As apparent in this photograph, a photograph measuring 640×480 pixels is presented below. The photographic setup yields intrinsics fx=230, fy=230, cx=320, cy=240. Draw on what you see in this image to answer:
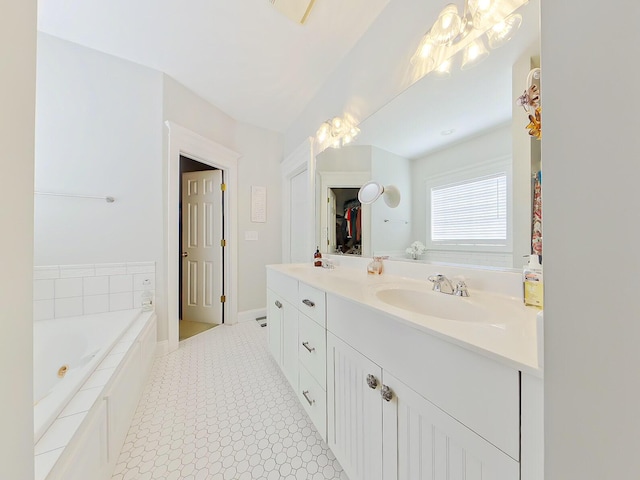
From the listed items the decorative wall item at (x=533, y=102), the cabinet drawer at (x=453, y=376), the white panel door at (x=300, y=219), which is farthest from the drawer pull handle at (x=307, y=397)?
the decorative wall item at (x=533, y=102)

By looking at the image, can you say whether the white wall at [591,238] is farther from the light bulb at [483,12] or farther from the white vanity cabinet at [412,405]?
the light bulb at [483,12]

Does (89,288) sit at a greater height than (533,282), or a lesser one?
lesser

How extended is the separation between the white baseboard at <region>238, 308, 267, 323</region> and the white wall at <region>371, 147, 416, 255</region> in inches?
80.3

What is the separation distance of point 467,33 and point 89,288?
3011mm

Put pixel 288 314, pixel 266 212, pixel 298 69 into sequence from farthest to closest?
pixel 266 212 < pixel 298 69 < pixel 288 314

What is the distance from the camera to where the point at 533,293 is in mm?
768

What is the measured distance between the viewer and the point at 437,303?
3.26 ft

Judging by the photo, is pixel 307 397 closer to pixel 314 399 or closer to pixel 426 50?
pixel 314 399

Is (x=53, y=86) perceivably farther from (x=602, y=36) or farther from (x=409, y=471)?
(x=409, y=471)

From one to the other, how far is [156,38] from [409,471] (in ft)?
9.33

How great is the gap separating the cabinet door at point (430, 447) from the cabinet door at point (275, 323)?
1.03m

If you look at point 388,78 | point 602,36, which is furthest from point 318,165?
point 602,36

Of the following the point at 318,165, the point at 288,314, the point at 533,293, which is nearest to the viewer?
the point at 533,293

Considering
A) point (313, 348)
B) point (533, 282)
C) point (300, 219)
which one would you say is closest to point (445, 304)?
point (533, 282)
